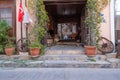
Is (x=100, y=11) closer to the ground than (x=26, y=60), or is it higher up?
higher up

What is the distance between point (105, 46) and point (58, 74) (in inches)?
142

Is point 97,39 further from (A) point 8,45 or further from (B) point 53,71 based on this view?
(A) point 8,45

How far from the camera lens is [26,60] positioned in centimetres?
1018

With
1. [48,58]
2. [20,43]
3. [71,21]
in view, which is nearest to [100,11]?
[48,58]

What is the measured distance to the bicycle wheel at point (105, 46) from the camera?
1081cm

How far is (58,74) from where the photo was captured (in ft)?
26.3

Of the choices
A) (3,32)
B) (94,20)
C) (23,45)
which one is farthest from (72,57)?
(3,32)

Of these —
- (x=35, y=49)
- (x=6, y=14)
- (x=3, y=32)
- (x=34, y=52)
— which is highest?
(x=6, y=14)

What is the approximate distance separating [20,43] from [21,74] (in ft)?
10.4

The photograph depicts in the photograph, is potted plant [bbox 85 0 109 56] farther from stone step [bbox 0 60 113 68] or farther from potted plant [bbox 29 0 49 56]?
potted plant [bbox 29 0 49 56]

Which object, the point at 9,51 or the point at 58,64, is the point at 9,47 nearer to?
the point at 9,51

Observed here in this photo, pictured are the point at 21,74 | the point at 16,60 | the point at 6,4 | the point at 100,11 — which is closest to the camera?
the point at 21,74

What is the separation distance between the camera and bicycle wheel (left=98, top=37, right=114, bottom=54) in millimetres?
10812

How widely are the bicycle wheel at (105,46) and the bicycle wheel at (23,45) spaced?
312 cm
